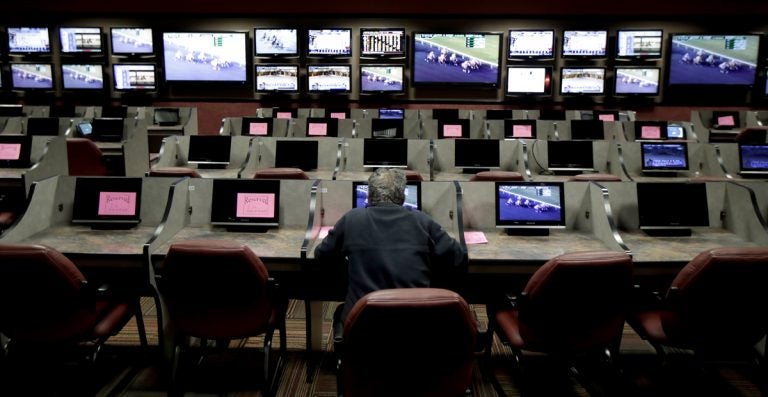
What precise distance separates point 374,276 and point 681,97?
9.60 meters

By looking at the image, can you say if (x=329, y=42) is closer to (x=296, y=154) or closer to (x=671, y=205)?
(x=296, y=154)

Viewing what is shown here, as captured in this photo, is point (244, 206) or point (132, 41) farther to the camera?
point (132, 41)

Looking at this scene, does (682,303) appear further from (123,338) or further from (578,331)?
(123,338)

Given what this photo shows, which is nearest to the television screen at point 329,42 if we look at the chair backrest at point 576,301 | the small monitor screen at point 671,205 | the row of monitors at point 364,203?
the row of monitors at point 364,203

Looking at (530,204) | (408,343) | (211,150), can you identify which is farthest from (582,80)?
(408,343)

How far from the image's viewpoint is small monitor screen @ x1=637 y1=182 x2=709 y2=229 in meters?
3.06

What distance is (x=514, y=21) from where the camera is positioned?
9.52m

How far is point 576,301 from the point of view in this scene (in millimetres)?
2092

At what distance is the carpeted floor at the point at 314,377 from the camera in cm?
270

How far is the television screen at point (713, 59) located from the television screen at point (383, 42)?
15.5 feet

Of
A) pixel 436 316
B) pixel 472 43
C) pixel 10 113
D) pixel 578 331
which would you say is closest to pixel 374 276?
pixel 436 316

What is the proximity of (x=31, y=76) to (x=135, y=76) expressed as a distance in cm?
194

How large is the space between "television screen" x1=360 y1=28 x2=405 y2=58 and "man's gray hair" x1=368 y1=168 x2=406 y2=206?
7589 millimetres

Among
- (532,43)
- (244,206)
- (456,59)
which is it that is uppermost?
(532,43)
